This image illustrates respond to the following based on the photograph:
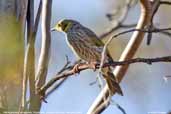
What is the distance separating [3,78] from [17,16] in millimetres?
193

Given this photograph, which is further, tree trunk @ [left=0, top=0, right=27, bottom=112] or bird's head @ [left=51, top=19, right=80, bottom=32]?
bird's head @ [left=51, top=19, right=80, bottom=32]

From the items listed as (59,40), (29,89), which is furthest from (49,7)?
(59,40)

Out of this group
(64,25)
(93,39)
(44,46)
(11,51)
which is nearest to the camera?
(11,51)

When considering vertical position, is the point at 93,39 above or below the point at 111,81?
below

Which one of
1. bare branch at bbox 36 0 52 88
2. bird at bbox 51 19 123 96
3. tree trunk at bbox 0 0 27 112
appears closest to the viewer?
tree trunk at bbox 0 0 27 112

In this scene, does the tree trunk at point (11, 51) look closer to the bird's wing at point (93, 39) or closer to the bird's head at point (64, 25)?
the bird's wing at point (93, 39)

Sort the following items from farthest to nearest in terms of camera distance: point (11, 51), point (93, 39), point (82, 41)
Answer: point (82, 41) < point (93, 39) < point (11, 51)

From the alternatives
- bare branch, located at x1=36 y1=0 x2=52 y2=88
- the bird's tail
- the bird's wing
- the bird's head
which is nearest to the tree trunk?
bare branch, located at x1=36 y1=0 x2=52 y2=88

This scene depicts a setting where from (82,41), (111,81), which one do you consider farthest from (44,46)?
(82,41)

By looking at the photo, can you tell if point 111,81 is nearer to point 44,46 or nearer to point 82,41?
point 44,46

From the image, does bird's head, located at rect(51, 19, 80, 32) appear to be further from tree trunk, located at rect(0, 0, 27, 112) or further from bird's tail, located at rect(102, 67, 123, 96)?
tree trunk, located at rect(0, 0, 27, 112)

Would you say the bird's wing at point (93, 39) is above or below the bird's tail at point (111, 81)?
below

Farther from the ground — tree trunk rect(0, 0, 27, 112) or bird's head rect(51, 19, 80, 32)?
tree trunk rect(0, 0, 27, 112)

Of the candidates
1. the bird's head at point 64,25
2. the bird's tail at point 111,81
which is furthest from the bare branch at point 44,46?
the bird's head at point 64,25
